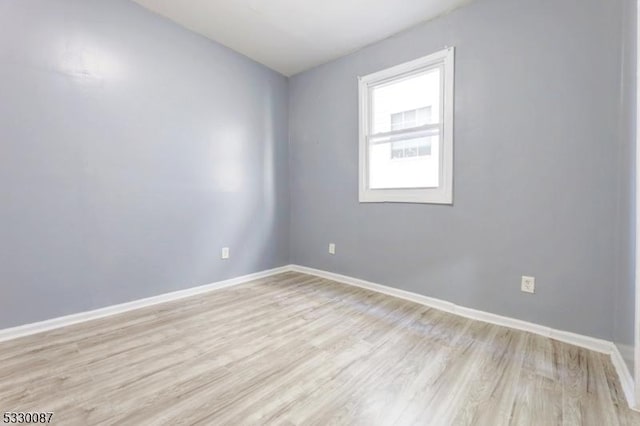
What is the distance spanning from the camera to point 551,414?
122cm

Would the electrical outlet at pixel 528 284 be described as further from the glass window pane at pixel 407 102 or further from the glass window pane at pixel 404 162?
the glass window pane at pixel 407 102

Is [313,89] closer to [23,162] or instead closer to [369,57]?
[369,57]

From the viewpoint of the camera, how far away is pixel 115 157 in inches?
90.1

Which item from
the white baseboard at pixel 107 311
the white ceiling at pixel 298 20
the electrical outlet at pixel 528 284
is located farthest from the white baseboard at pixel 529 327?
the white ceiling at pixel 298 20

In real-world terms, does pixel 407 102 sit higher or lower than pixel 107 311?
higher

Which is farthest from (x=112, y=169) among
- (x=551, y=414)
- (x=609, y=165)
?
(x=609, y=165)

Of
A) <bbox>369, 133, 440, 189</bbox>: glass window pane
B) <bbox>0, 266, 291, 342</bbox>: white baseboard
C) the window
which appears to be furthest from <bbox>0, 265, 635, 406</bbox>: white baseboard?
<bbox>369, 133, 440, 189</bbox>: glass window pane

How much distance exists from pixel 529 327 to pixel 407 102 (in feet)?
7.15

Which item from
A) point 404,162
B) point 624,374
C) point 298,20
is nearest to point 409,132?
point 404,162

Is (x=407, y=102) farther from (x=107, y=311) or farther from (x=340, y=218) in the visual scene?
(x=107, y=311)

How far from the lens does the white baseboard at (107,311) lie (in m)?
1.89

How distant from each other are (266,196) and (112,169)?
1.62 m

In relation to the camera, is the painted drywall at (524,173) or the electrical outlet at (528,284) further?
the electrical outlet at (528,284)

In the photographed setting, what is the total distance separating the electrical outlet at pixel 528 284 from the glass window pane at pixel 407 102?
146cm
